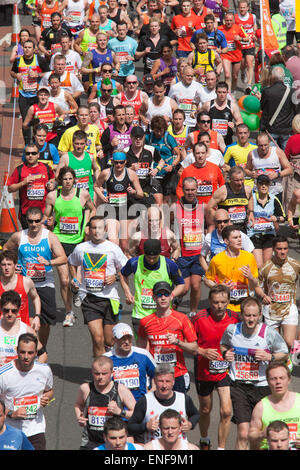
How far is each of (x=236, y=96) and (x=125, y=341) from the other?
13.2 meters

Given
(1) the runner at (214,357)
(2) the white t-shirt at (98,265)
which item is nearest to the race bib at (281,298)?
(1) the runner at (214,357)

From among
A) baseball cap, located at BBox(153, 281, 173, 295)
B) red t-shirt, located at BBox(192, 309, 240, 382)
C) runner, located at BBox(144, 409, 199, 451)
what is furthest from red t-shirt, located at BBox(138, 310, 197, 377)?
runner, located at BBox(144, 409, 199, 451)

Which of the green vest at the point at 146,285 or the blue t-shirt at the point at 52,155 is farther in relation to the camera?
the blue t-shirt at the point at 52,155

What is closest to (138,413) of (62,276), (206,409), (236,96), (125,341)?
(125,341)

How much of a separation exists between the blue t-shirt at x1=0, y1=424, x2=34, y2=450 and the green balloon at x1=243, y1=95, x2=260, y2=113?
1161cm

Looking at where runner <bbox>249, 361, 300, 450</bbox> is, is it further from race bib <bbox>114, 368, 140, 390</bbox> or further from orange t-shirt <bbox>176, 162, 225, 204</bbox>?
orange t-shirt <bbox>176, 162, 225, 204</bbox>

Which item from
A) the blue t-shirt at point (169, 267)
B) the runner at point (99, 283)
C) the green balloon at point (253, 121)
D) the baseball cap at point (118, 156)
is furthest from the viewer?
the green balloon at point (253, 121)

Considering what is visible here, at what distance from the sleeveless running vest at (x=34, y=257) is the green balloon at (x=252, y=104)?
798cm

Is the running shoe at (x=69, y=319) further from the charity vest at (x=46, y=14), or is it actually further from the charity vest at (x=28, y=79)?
the charity vest at (x=46, y=14)

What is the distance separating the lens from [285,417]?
31.5 feet

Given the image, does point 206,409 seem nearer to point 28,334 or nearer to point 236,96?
point 28,334

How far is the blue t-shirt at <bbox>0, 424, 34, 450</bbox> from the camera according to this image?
358 inches

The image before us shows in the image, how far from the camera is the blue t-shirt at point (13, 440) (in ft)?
29.9

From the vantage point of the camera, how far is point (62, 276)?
13.9m
